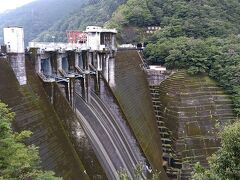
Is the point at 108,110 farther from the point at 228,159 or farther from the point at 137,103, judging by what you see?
the point at 228,159

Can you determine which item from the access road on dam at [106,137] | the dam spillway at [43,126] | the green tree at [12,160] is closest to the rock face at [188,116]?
the access road on dam at [106,137]

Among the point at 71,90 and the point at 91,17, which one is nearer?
the point at 71,90

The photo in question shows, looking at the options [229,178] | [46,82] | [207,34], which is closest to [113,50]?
[46,82]

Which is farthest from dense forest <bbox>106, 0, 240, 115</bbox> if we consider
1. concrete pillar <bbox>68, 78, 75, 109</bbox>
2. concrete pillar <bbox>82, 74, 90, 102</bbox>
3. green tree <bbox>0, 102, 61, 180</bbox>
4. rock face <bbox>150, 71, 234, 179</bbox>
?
green tree <bbox>0, 102, 61, 180</bbox>

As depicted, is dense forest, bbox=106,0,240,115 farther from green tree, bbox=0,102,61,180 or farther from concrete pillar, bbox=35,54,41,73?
green tree, bbox=0,102,61,180

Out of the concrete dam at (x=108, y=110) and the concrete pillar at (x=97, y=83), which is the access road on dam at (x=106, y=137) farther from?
the concrete pillar at (x=97, y=83)

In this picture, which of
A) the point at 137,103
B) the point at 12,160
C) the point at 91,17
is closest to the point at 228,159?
the point at 12,160
